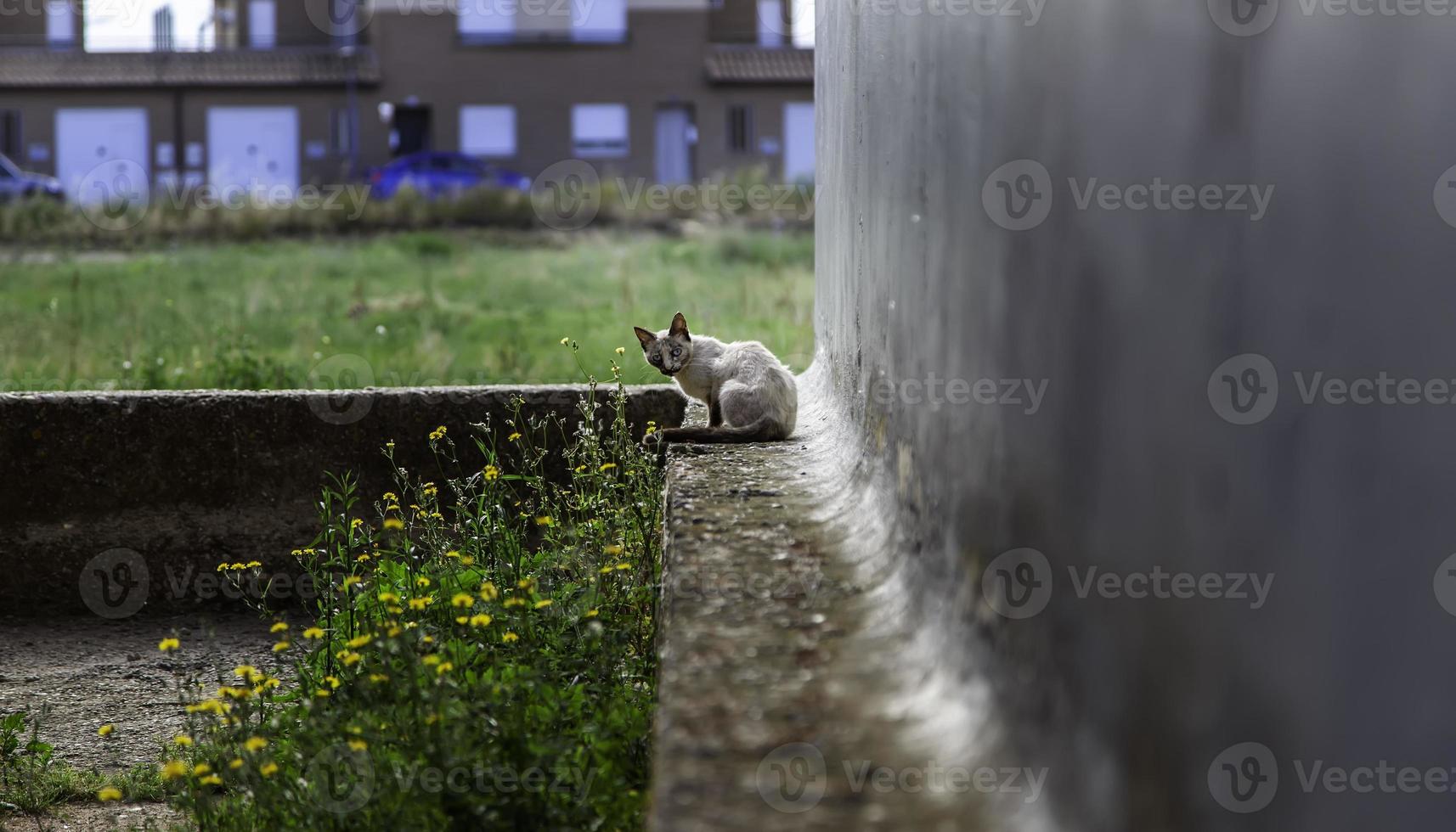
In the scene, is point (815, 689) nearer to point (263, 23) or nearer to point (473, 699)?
point (473, 699)

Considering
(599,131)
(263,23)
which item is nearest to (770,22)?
(599,131)

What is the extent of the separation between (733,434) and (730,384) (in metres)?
0.19

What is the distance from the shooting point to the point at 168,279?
12.8 m

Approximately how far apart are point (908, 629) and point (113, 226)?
18637mm

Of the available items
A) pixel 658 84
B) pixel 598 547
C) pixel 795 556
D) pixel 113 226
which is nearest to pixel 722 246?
pixel 113 226

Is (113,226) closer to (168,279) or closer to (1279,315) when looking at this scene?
(168,279)
